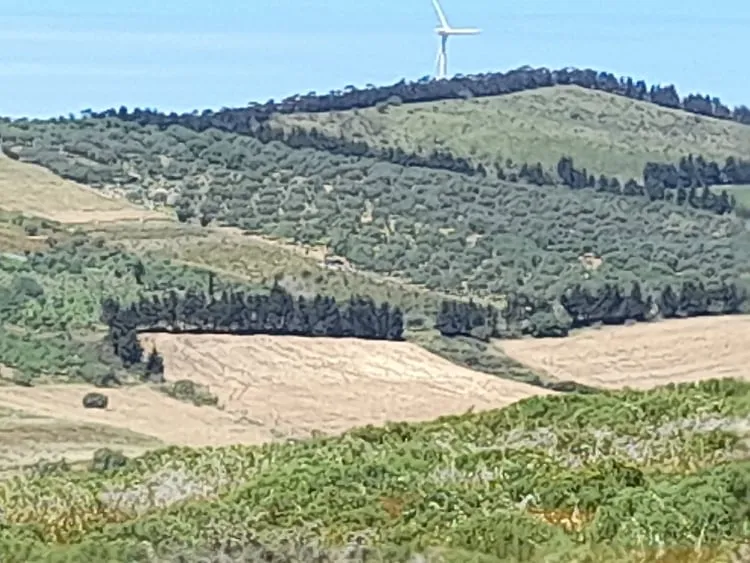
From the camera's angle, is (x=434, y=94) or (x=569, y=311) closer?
(x=569, y=311)

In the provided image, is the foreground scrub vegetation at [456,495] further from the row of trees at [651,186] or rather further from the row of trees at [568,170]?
the row of trees at [568,170]

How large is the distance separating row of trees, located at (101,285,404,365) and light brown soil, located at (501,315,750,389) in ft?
16.5

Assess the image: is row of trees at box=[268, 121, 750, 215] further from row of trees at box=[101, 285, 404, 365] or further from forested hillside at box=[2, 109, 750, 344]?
row of trees at box=[101, 285, 404, 365]

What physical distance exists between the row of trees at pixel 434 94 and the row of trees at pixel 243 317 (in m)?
49.4

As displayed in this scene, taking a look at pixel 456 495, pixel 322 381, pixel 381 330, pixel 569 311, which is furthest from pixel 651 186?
pixel 456 495

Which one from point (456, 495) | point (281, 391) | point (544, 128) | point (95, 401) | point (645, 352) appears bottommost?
point (95, 401)

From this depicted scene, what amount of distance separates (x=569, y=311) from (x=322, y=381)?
15.5 meters

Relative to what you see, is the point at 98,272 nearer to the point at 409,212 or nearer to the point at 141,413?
the point at 141,413

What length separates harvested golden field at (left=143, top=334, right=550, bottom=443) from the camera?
50.3 metres

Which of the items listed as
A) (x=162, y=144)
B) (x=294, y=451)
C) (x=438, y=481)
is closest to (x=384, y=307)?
(x=162, y=144)

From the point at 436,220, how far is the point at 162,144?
76.2ft

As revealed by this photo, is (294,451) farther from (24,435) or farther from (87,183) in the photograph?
(87,183)

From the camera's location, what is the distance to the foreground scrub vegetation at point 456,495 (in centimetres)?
1027

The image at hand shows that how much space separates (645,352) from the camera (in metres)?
57.2
